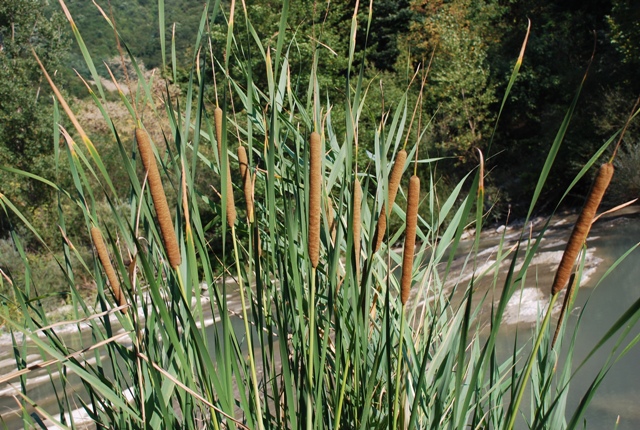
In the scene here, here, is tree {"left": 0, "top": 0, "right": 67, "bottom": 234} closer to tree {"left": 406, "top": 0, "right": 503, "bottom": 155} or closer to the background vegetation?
the background vegetation

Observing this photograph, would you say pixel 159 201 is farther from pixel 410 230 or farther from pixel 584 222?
pixel 584 222

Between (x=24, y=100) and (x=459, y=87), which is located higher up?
(x=24, y=100)

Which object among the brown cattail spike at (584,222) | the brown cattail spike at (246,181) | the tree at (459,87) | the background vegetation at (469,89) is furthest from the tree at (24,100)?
the brown cattail spike at (584,222)

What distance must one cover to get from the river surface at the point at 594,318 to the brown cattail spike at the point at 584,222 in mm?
77

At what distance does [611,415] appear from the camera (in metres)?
2.73

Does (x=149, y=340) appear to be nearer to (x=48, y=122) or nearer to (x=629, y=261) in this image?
(x=629, y=261)

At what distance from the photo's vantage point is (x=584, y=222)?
0.59 meters

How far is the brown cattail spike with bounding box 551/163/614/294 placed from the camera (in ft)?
1.83

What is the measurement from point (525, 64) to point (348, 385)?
14.2 metres

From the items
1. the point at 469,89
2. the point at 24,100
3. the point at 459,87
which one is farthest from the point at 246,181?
the point at 24,100

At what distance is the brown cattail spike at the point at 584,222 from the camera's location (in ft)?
1.83

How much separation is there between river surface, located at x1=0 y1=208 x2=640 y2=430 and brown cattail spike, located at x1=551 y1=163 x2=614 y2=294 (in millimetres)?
77

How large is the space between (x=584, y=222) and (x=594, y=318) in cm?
372

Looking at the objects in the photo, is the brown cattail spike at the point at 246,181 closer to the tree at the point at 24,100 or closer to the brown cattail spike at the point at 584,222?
the brown cattail spike at the point at 584,222
